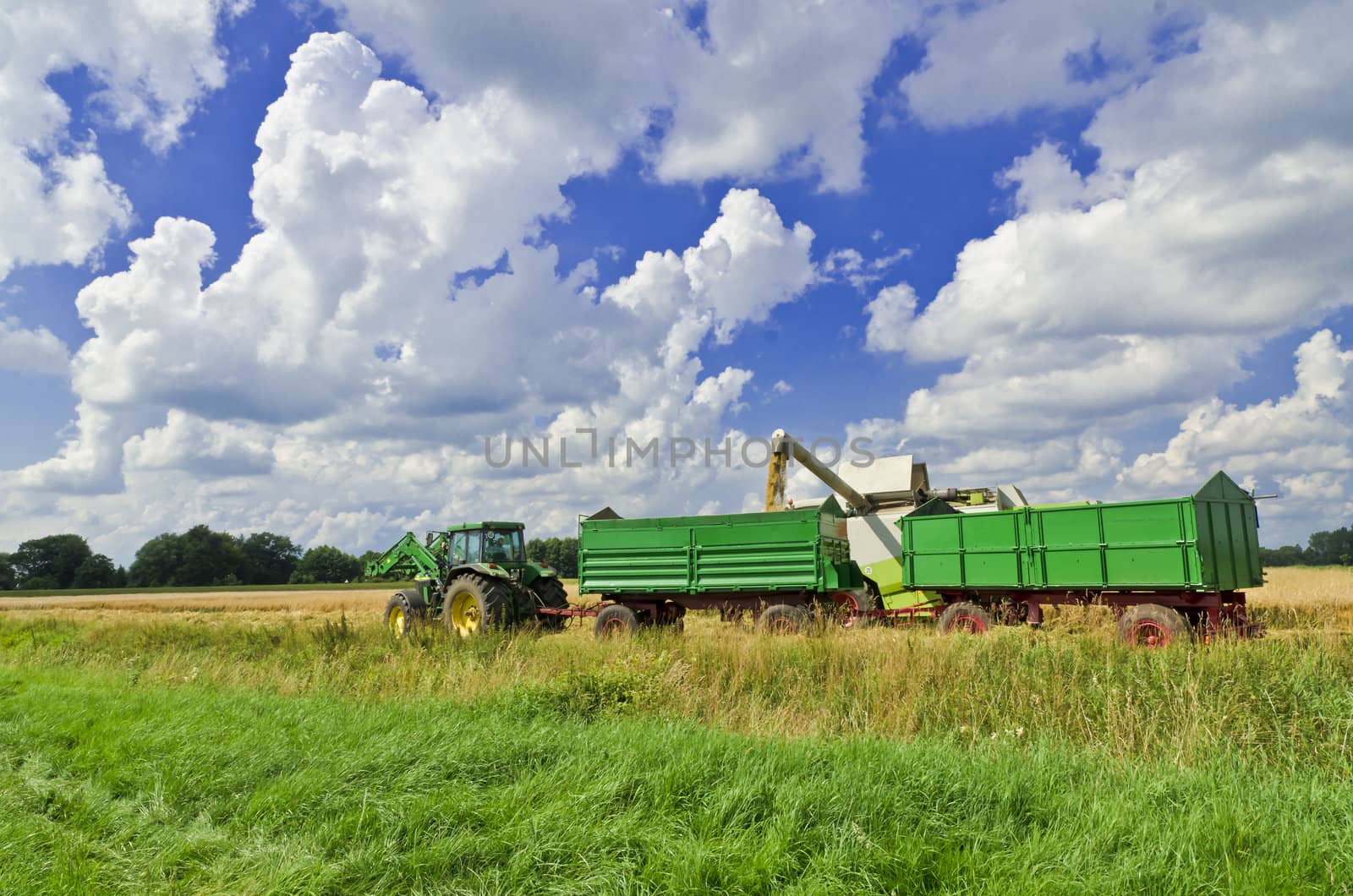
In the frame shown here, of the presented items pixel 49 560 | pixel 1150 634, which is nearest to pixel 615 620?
pixel 1150 634

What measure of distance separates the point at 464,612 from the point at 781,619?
676cm

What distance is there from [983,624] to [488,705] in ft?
29.6

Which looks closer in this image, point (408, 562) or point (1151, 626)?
point (1151, 626)

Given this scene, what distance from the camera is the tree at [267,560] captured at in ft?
293

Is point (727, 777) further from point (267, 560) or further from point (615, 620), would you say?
point (267, 560)

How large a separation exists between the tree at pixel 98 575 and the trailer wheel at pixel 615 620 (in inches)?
3270

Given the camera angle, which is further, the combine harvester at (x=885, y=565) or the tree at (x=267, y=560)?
the tree at (x=267, y=560)

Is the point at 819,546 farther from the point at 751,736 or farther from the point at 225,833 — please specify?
the point at 225,833

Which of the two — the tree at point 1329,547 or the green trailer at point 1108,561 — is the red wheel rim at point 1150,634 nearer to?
the green trailer at point 1108,561

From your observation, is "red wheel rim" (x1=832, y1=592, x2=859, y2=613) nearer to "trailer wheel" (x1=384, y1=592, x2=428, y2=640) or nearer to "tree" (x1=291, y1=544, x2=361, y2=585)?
"trailer wheel" (x1=384, y1=592, x2=428, y2=640)

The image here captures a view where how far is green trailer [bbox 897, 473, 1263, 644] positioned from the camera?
38.6 feet

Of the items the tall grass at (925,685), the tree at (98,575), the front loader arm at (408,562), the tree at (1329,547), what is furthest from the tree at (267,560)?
the tree at (1329,547)

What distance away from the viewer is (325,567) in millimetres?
93125

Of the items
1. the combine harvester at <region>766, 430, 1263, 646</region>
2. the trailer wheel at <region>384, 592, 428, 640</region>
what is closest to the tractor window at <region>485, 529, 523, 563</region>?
the trailer wheel at <region>384, 592, 428, 640</region>
